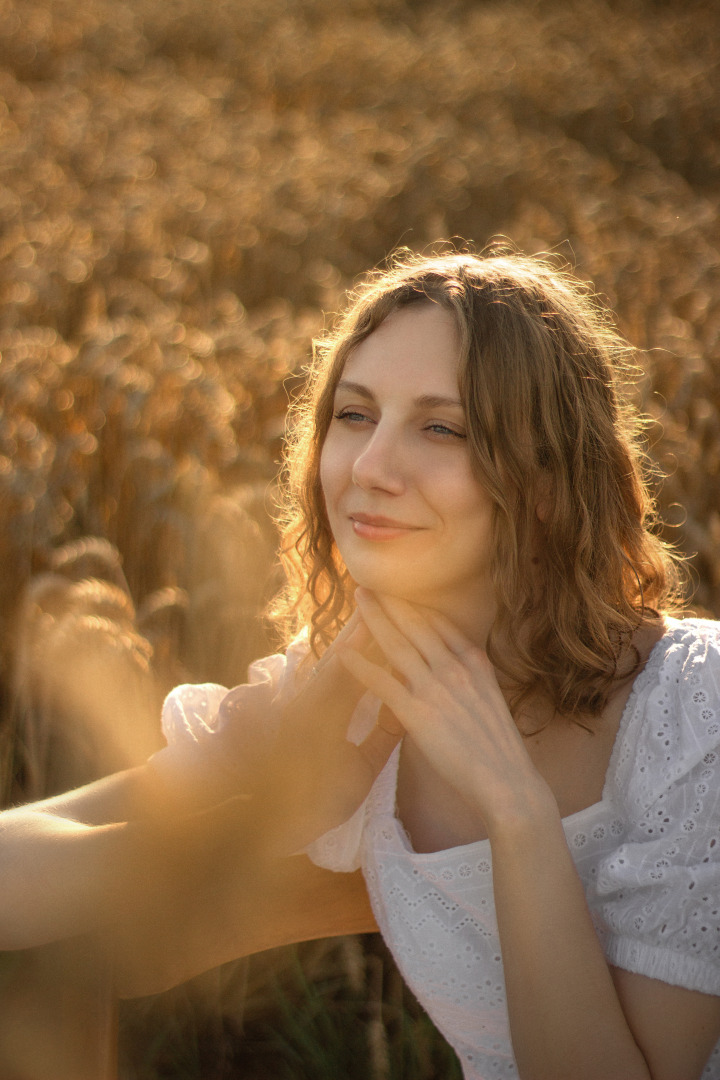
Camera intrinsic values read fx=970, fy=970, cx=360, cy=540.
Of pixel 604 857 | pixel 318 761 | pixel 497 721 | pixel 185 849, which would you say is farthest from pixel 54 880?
pixel 604 857

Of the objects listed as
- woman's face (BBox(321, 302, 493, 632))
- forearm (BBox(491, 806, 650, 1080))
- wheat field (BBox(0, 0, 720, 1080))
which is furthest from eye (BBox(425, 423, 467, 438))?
wheat field (BBox(0, 0, 720, 1080))

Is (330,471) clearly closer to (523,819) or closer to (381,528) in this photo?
(381,528)

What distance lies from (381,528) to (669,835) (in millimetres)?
521

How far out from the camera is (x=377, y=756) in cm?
154

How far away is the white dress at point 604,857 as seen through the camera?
1.17 m

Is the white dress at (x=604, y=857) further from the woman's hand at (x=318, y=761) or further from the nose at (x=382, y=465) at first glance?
the nose at (x=382, y=465)

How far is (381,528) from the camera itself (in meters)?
1.25

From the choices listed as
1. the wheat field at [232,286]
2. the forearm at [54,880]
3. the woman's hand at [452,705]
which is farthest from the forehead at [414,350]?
the wheat field at [232,286]

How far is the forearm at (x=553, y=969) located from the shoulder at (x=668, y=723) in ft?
0.57

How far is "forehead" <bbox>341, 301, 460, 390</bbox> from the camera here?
4.15 feet

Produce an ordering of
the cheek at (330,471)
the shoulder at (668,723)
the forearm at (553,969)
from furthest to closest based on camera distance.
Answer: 1. the cheek at (330,471)
2. the shoulder at (668,723)
3. the forearm at (553,969)

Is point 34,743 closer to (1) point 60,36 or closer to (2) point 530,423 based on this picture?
(2) point 530,423

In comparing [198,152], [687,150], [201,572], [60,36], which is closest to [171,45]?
[60,36]

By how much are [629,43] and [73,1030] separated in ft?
45.9
